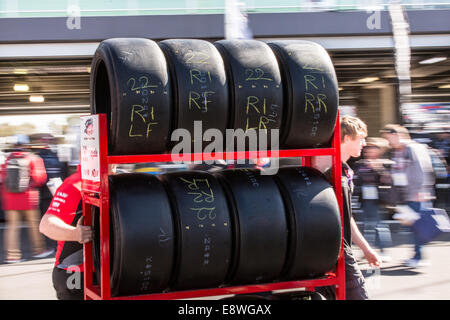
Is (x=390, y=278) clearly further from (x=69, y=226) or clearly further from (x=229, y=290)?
(x=69, y=226)

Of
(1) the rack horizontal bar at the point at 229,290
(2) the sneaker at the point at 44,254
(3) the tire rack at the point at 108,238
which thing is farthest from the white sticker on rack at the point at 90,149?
(2) the sneaker at the point at 44,254

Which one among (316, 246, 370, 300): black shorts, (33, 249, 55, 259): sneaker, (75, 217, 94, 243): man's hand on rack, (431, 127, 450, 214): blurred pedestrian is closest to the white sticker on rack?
(75, 217, 94, 243): man's hand on rack

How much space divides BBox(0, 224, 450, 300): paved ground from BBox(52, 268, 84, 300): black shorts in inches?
116

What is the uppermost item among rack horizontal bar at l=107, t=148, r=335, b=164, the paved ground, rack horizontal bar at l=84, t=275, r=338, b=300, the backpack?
rack horizontal bar at l=107, t=148, r=335, b=164

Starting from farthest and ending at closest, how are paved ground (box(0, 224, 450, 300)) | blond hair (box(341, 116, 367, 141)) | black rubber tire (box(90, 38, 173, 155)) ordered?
paved ground (box(0, 224, 450, 300)) < blond hair (box(341, 116, 367, 141)) < black rubber tire (box(90, 38, 173, 155))

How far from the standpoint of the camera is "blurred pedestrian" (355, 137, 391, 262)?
8.16 m

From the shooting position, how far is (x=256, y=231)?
3.17 meters

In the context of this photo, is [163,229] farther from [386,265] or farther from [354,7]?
[354,7]

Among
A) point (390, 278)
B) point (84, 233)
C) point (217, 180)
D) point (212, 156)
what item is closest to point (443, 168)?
point (390, 278)

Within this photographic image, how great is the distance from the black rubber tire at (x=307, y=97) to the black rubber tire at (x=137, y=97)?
2.36ft

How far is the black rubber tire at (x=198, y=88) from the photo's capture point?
3064 mm

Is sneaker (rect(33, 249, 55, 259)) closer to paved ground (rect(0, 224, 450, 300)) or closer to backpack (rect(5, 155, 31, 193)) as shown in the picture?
paved ground (rect(0, 224, 450, 300))

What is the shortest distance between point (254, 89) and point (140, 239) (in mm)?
1035
